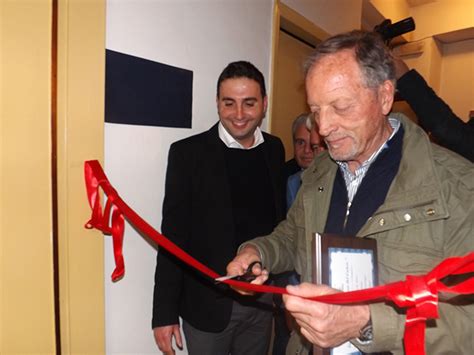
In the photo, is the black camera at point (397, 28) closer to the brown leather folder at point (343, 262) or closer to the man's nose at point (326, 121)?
the man's nose at point (326, 121)

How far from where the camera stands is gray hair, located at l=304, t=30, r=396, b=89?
42.6 inches

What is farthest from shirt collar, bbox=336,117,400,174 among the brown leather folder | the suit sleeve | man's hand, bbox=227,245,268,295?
the suit sleeve

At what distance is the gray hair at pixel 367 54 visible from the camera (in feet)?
3.55

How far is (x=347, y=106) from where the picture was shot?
1.08 metres

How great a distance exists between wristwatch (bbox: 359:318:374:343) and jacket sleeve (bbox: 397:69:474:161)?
0.96m

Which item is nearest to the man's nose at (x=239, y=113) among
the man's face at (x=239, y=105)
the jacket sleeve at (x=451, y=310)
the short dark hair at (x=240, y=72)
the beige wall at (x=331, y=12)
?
the man's face at (x=239, y=105)

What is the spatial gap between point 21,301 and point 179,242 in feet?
2.08

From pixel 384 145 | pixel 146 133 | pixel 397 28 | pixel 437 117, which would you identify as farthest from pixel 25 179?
pixel 397 28

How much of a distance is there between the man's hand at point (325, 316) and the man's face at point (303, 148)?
1494mm

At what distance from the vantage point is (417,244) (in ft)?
3.10

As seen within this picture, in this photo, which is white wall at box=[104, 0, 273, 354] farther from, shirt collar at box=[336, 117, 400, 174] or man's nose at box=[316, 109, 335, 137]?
shirt collar at box=[336, 117, 400, 174]

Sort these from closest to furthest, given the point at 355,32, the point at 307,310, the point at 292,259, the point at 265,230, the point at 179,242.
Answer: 1. the point at 307,310
2. the point at 355,32
3. the point at 292,259
4. the point at 179,242
5. the point at 265,230

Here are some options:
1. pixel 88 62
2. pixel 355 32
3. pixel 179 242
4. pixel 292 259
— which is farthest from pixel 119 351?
pixel 355 32

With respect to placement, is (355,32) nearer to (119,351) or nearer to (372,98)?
(372,98)
